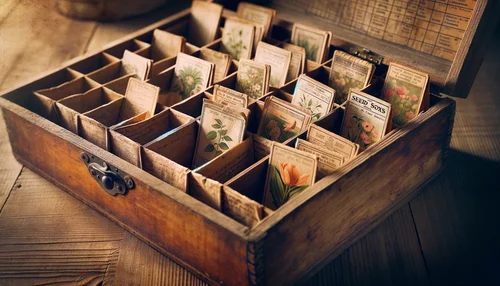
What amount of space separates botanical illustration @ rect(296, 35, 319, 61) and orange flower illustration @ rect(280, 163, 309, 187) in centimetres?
79

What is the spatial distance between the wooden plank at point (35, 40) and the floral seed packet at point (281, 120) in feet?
3.57

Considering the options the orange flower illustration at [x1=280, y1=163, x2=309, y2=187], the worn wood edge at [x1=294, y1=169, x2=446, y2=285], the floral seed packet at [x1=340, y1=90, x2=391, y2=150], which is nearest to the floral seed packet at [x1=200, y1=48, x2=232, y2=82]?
the floral seed packet at [x1=340, y1=90, x2=391, y2=150]

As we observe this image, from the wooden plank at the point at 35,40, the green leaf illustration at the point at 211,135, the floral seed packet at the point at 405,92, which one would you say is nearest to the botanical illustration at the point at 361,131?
the floral seed packet at the point at 405,92

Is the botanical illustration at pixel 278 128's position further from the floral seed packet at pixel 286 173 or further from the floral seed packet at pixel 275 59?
the floral seed packet at pixel 275 59

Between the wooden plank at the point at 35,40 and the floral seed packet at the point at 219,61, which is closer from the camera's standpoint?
the floral seed packet at the point at 219,61

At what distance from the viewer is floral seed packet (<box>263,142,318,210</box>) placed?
1660 millimetres

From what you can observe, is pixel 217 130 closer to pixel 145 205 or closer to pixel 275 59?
pixel 145 205

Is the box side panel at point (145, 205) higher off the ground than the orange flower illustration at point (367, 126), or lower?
lower

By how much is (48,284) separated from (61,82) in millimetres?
844

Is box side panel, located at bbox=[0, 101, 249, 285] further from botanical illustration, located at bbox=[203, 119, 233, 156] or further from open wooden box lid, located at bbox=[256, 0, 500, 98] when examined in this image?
open wooden box lid, located at bbox=[256, 0, 500, 98]

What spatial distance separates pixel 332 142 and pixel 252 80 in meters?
0.50

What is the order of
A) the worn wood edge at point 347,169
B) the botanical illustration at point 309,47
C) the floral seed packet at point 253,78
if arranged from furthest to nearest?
1. the botanical illustration at point 309,47
2. the floral seed packet at point 253,78
3. the worn wood edge at point 347,169

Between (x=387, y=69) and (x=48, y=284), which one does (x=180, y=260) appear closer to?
(x=48, y=284)

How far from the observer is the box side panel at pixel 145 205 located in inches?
60.5
